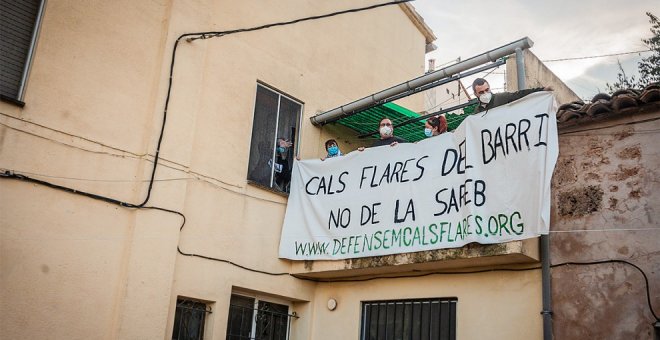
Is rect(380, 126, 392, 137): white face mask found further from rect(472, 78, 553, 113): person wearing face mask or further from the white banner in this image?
rect(472, 78, 553, 113): person wearing face mask

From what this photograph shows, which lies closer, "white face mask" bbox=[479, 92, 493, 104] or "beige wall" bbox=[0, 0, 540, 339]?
"beige wall" bbox=[0, 0, 540, 339]

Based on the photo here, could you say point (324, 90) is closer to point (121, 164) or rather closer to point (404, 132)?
point (404, 132)

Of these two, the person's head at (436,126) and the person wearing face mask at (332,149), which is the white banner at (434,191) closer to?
the person wearing face mask at (332,149)

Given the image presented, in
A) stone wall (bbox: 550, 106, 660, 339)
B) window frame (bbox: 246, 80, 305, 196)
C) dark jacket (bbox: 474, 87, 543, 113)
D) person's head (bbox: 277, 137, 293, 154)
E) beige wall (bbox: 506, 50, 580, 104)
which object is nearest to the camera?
stone wall (bbox: 550, 106, 660, 339)

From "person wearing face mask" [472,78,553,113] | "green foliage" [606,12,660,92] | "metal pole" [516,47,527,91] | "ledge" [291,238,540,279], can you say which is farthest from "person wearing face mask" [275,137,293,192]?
"green foliage" [606,12,660,92]

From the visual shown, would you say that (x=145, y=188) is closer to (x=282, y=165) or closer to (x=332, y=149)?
(x=282, y=165)

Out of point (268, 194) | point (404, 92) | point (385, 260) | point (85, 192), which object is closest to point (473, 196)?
point (385, 260)

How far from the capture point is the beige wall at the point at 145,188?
639 cm

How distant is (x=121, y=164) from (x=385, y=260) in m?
3.61

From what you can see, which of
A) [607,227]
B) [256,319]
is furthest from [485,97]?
[256,319]

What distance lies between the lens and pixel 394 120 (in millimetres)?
9961

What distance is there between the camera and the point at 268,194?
8984mm

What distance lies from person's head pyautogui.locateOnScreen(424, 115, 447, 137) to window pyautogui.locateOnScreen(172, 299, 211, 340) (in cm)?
397

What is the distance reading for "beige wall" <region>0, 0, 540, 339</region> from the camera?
6395 mm
